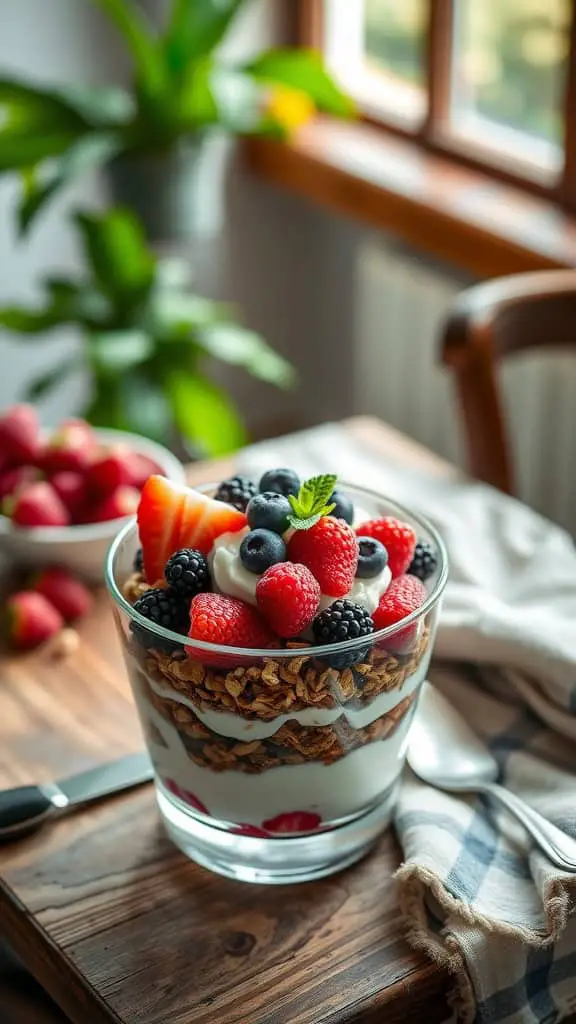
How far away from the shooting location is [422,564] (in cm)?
97

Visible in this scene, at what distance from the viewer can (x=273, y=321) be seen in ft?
9.81

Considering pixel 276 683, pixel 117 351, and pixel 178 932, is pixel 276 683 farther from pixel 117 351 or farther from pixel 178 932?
pixel 117 351

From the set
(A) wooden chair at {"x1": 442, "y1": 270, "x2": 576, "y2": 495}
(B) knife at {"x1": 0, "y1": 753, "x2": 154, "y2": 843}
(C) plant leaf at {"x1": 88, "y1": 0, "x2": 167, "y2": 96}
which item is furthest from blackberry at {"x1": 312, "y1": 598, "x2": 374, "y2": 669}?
(C) plant leaf at {"x1": 88, "y1": 0, "x2": 167, "y2": 96}

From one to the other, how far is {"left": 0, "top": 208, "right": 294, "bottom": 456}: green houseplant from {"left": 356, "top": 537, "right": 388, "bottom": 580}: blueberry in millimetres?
1335

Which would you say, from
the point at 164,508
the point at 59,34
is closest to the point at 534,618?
the point at 164,508

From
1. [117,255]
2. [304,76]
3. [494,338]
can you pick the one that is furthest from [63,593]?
[304,76]

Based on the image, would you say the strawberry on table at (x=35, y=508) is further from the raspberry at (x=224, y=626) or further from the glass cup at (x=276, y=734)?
the raspberry at (x=224, y=626)

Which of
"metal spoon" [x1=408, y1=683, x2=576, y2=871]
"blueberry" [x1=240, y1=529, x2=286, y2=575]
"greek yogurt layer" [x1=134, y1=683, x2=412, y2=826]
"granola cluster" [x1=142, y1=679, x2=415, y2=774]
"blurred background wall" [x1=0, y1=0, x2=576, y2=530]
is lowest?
"blurred background wall" [x1=0, y1=0, x2=576, y2=530]

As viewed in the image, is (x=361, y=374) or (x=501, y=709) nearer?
(x=501, y=709)

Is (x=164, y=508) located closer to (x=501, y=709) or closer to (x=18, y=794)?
(x=18, y=794)

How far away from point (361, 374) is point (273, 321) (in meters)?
0.32

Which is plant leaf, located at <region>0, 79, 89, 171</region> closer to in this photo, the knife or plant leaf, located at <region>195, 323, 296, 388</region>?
plant leaf, located at <region>195, 323, 296, 388</region>

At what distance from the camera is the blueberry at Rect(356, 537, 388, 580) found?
35.6 inches

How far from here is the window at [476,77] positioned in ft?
7.23
